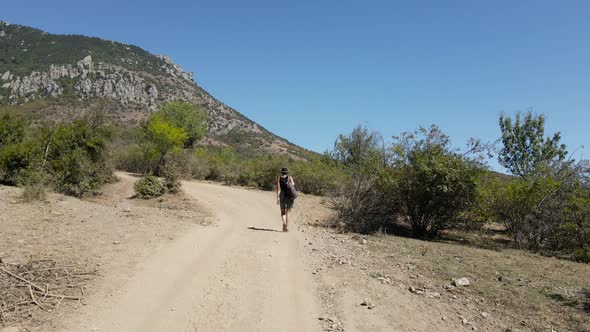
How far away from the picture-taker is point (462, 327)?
552cm

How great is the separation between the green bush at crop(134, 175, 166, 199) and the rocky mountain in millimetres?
54498

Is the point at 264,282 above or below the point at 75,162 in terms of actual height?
below

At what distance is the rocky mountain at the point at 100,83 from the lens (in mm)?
82312

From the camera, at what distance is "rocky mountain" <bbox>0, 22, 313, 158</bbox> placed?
8231cm

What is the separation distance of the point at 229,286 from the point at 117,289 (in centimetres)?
170

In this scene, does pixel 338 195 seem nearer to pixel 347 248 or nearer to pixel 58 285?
pixel 347 248

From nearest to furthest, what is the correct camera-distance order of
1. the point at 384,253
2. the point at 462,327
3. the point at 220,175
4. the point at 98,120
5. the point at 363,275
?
the point at 462,327
the point at 363,275
the point at 384,253
the point at 98,120
the point at 220,175

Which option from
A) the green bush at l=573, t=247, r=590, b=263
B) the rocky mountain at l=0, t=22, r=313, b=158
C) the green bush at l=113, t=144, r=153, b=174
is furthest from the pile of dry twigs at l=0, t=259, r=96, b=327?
the rocky mountain at l=0, t=22, r=313, b=158

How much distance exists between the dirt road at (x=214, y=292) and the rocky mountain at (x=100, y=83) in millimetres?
63463

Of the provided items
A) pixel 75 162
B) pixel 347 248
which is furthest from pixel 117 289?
pixel 75 162

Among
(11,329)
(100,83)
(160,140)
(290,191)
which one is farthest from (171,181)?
(100,83)

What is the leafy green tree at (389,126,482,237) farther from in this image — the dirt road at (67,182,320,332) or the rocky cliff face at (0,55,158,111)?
the rocky cliff face at (0,55,158,111)

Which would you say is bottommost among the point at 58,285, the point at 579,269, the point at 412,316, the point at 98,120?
the point at 58,285

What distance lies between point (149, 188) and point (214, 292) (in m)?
12.5
